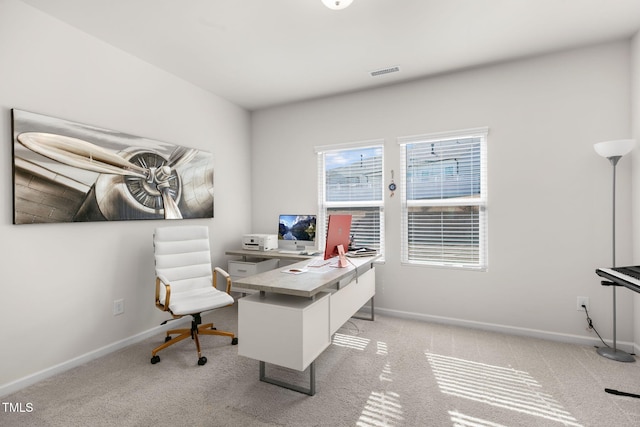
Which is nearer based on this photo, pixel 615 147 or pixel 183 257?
pixel 615 147

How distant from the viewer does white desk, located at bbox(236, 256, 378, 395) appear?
183 centimetres

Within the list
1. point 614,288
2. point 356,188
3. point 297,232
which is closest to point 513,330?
point 614,288

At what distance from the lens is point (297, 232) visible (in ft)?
12.2

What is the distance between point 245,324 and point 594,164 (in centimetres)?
335

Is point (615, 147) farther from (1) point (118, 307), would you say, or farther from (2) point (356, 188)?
(1) point (118, 307)

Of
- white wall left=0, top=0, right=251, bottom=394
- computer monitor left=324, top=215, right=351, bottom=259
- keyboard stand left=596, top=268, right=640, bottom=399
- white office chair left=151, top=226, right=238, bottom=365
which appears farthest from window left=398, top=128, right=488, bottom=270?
white wall left=0, top=0, right=251, bottom=394

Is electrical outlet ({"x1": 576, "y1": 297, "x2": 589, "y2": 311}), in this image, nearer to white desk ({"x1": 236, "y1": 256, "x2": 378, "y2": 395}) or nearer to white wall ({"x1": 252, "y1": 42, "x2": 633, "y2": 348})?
white wall ({"x1": 252, "y1": 42, "x2": 633, "y2": 348})

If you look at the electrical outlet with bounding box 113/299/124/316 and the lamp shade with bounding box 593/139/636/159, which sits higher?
the lamp shade with bounding box 593/139/636/159

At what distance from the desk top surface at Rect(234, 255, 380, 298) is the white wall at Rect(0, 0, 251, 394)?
1491mm

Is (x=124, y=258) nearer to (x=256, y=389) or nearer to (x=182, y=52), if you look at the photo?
(x=256, y=389)

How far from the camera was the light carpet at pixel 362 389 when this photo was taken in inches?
70.8

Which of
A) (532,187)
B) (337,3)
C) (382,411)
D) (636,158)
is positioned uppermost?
(337,3)

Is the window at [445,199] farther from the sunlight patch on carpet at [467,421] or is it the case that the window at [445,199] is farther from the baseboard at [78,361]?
the baseboard at [78,361]

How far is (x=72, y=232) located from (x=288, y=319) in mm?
2004
